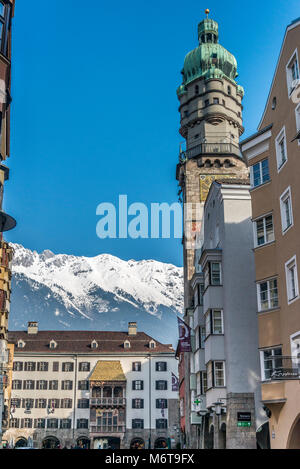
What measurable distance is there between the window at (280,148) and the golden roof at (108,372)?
67725 mm

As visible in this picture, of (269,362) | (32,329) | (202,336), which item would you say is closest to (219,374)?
(202,336)

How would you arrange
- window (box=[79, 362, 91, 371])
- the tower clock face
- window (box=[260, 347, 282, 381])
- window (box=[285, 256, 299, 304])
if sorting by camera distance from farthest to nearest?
1. window (box=[79, 362, 91, 371])
2. the tower clock face
3. window (box=[260, 347, 282, 381])
4. window (box=[285, 256, 299, 304])

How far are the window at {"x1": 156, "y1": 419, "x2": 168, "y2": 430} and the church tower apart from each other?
32.1 metres

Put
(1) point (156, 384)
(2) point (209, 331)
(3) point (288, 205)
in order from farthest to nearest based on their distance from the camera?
(1) point (156, 384)
(2) point (209, 331)
(3) point (288, 205)

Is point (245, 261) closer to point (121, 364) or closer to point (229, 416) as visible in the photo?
point (229, 416)

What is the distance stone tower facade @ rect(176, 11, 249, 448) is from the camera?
6250 centimetres

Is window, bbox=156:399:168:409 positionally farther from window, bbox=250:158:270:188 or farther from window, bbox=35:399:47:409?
window, bbox=250:158:270:188

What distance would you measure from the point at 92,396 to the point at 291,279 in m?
68.7

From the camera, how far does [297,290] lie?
2230 cm

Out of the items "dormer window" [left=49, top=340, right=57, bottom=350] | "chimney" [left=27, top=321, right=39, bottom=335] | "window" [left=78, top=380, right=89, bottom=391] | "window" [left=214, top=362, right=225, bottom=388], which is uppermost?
"chimney" [left=27, top=321, right=39, bottom=335]

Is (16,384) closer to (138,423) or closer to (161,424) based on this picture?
(138,423)

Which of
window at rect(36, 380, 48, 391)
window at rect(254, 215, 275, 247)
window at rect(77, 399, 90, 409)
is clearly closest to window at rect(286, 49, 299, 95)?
window at rect(254, 215, 275, 247)

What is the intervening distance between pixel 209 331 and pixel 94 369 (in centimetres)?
5727
